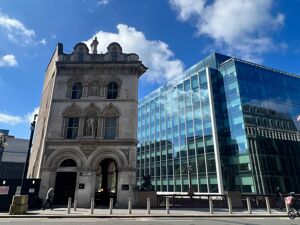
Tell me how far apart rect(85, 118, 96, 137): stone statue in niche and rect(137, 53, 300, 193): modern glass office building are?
62.1ft

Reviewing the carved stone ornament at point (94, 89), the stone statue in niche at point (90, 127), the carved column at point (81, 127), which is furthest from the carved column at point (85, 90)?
the stone statue in niche at point (90, 127)

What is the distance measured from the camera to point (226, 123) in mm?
43594

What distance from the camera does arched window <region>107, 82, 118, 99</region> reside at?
961 inches

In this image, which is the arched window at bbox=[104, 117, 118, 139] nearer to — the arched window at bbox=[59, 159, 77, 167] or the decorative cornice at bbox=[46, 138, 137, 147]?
the decorative cornice at bbox=[46, 138, 137, 147]

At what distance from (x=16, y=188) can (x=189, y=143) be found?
1410 inches

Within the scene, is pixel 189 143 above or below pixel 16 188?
above

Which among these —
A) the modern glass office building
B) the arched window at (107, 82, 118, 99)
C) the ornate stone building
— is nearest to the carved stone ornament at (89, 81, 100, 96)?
the ornate stone building

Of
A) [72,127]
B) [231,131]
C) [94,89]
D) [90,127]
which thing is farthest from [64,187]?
[231,131]

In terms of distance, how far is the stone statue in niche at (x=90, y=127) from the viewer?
2229 cm

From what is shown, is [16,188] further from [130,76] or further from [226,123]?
[226,123]

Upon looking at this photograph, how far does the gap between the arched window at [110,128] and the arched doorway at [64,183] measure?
14.4 ft

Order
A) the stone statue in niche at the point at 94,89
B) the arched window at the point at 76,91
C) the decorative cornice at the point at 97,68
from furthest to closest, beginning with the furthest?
the decorative cornice at the point at 97,68 → the arched window at the point at 76,91 → the stone statue in niche at the point at 94,89

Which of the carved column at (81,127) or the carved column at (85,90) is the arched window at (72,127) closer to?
the carved column at (81,127)

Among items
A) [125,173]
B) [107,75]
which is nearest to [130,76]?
[107,75]
